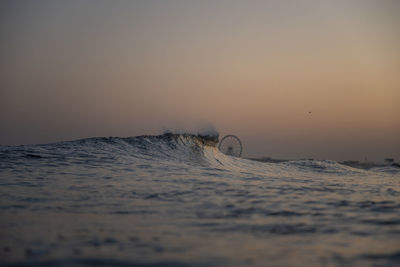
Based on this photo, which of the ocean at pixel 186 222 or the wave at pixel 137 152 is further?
the wave at pixel 137 152

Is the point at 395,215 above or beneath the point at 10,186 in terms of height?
above

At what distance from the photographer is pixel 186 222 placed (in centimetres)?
356

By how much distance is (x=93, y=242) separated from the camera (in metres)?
2.81

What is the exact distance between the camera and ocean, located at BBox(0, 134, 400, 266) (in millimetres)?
2510

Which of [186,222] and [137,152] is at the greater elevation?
[137,152]

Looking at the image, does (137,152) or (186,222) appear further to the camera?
(137,152)

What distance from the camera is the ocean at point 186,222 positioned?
251cm

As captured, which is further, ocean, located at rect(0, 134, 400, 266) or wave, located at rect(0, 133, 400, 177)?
wave, located at rect(0, 133, 400, 177)

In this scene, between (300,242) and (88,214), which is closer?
(300,242)

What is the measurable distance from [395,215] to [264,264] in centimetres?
251

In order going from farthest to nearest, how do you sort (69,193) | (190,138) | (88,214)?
1. (190,138)
2. (69,193)
3. (88,214)

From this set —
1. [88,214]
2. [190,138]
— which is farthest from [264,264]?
[190,138]

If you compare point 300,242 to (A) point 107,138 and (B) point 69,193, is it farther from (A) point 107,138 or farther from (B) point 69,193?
(A) point 107,138

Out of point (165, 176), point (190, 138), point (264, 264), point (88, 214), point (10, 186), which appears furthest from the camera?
point (190, 138)
